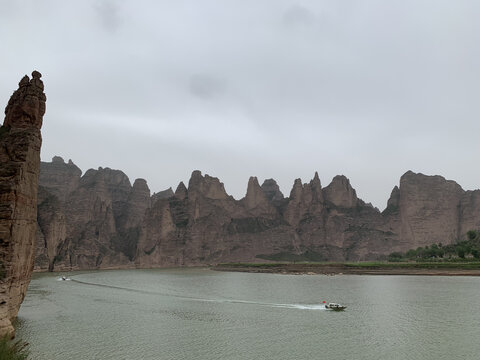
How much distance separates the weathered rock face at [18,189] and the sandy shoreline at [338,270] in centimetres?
11418

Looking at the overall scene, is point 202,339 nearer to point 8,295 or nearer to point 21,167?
point 8,295

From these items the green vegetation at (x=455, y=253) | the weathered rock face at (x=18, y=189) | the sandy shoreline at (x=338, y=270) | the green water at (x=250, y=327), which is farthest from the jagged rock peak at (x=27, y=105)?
the green vegetation at (x=455, y=253)

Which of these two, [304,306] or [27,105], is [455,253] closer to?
[304,306]

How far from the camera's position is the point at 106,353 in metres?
30.7

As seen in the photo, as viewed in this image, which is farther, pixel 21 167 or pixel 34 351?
pixel 21 167

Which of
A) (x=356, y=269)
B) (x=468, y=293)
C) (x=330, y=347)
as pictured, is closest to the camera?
(x=330, y=347)

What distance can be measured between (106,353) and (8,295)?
925cm

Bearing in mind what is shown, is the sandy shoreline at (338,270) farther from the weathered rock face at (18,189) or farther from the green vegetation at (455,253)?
the weathered rock face at (18,189)

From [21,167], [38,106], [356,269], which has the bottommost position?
[356,269]

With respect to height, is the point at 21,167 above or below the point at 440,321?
above

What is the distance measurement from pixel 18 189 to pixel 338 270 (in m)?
129

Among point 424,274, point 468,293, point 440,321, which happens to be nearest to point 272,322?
point 440,321

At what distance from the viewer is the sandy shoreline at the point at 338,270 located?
11825cm

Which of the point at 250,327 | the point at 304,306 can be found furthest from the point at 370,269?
the point at 250,327
